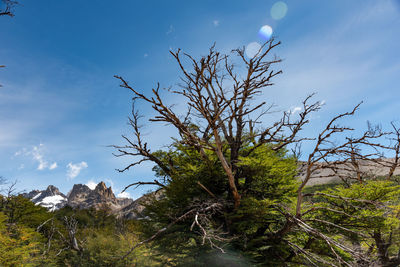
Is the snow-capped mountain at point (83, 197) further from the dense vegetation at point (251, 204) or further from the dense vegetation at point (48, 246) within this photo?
the dense vegetation at point (251, 204)

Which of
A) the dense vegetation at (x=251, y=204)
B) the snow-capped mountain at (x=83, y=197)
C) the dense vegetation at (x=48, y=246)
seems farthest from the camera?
the snow-capped mountain at (x=83, y=197)

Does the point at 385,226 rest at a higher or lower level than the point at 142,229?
lower

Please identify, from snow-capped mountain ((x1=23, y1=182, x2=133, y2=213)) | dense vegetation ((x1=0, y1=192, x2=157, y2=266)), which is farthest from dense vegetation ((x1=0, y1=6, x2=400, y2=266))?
snow-capped mountain ((x1=23, y1=182, x2=133, y2=213))

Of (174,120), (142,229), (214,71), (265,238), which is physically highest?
(214,71)

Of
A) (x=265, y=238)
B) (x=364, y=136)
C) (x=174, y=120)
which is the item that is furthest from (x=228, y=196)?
(x=364, y=136)

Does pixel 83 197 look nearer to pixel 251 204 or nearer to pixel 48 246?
pixel 48 246

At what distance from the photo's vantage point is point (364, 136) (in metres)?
7.29

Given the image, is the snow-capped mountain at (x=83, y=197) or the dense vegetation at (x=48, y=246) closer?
the dense vegetation at (x=48, y=246)

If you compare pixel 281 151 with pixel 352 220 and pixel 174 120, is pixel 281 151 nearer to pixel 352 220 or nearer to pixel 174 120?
pixel 352 220

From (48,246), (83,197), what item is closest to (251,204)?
(48,246)

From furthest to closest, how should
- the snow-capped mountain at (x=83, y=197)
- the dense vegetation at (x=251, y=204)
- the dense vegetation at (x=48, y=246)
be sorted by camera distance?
the snow-capped mountain at (x=83, y=197), the dense vegetation at (x=48, y=246), the dense vegetation at (x=251, y=204)

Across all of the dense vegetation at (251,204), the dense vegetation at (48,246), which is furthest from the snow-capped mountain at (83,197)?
the dense vegetation at (251,204)

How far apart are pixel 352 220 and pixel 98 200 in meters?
170

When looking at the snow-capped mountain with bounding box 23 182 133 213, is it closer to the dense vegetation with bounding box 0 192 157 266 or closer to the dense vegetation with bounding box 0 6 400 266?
the dense vegetation with bounding box 0 192 157 266
